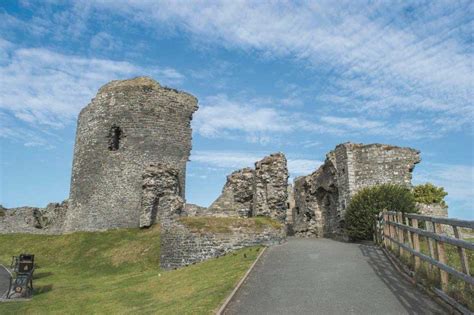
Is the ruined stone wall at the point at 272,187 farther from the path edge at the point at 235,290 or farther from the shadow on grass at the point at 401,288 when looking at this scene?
the shadow on grass at the point at 401,288

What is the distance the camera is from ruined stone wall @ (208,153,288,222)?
76.1 ft

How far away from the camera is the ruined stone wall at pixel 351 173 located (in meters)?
27.1

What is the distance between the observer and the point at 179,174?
31047 millimetres

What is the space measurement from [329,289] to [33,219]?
33.4m

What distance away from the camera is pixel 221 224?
19.1m

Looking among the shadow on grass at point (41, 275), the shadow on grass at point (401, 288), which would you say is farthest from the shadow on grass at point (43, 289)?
the shadow on grass at point (401, 288)

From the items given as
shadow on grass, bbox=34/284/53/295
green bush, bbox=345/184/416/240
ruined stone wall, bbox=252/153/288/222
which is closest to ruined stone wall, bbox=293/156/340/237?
ruined stone wall, bbox=252/153/288/222

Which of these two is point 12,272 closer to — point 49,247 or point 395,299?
point 49,247

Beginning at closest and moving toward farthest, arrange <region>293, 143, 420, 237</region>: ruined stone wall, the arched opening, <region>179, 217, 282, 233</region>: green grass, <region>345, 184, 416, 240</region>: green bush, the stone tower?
<region>179, 217, 282, 233</region>: green grass, <region>345, 184, 416, 240</region>: green bush, <region>293, 143, 420, 237</region>: ruined stone wall, the stone tower, the arched opening

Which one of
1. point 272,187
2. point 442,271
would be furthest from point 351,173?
point 442,271

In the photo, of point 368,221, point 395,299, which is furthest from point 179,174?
point 395,299

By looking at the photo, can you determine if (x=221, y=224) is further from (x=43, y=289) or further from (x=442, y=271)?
(x=442, y=271)

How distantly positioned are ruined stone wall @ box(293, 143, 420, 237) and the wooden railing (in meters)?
10.9

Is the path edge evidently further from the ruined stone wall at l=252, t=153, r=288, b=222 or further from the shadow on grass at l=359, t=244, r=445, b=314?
the ruined stone wall at l=252, t=153, r=288, b=222
